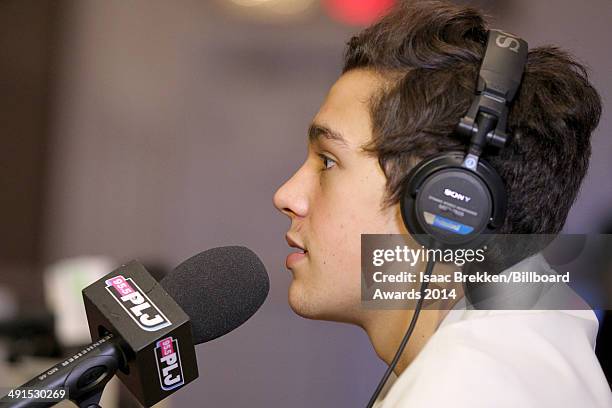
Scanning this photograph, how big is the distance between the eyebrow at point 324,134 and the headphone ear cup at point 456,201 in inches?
6.1

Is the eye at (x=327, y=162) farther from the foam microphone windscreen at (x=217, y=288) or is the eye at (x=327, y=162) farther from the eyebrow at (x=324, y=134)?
the foam microphone windscreen at (x=217, y=288)

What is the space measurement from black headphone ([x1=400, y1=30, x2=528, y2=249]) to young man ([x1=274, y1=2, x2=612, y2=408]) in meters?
0.04

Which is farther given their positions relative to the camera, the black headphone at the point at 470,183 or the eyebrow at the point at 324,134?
the eyebrow at the point at 324,134

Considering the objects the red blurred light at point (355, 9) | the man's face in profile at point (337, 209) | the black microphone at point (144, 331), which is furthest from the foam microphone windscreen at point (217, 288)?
the red blurred light at point (355, 9)

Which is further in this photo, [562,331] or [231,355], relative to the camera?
[231,355]

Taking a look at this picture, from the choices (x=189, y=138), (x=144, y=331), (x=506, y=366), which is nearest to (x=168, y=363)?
(x=144, y=331)

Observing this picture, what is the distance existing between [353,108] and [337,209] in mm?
128

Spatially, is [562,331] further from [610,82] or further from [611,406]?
[610,82]

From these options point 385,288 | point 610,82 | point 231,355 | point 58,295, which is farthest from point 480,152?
point 58,295

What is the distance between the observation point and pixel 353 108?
3.10ft

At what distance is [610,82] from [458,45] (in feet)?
1.86

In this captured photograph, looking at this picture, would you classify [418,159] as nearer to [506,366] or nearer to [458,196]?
[458,196]

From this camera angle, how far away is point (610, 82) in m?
1.37

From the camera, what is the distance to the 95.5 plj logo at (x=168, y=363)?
25.3 inches
